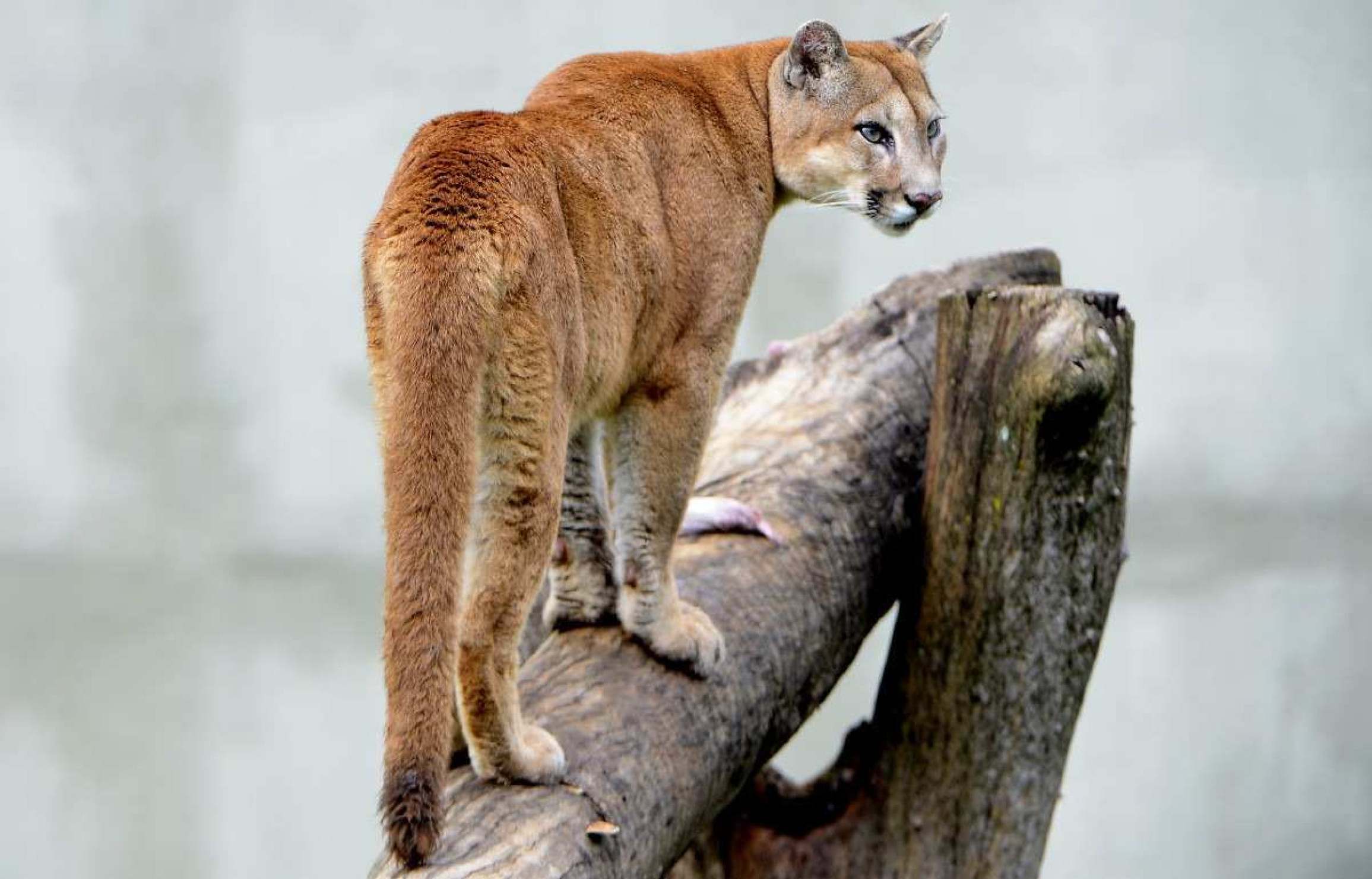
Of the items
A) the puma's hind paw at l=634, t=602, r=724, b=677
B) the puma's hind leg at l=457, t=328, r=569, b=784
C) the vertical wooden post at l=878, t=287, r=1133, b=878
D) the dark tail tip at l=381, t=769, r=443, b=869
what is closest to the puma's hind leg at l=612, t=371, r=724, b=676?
the puma's hind paw at l=634, t=602, r=724, b=677

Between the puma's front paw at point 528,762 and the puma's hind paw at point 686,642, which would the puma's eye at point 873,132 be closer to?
the puma's hind paw at point 686,642

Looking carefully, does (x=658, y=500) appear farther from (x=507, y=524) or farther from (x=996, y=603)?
(x=996, y=603)

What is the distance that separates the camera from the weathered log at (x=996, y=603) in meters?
4.06

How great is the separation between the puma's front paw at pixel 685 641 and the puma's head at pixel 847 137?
1.14m

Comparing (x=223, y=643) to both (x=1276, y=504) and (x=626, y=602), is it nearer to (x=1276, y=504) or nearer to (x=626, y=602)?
(x=626, y=602)

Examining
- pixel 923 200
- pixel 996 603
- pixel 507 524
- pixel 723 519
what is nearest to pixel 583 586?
pixel 723 519

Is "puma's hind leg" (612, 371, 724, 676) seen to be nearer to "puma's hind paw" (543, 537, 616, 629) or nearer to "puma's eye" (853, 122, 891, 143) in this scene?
"puma's hind paw" (543, 537, 616, 629)

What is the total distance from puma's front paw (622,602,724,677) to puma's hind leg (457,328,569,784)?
736 millimetres

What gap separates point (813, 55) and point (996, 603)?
1.55 meters

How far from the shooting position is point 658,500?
3.79m

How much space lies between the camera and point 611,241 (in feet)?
11.2

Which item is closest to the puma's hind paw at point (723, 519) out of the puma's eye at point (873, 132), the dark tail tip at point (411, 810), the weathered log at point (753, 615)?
the weathered log at point (753, 615)

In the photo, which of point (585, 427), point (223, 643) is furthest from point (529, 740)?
point (223, 643)

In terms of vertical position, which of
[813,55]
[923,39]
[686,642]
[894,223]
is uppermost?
[923,39]
